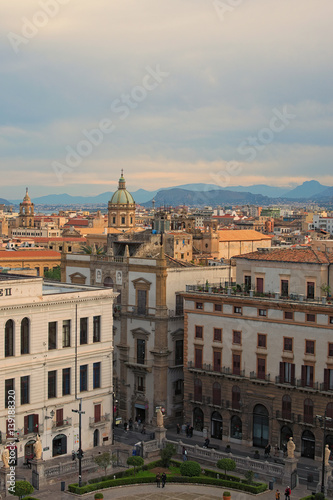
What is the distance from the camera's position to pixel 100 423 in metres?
61.0

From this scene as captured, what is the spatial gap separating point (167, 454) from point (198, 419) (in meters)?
12.0

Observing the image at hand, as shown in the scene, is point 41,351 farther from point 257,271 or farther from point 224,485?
point 257,271

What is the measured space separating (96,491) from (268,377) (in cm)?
1807

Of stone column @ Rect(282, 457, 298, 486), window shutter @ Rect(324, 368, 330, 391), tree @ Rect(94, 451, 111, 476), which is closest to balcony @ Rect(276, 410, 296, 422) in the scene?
window shutter @ Rect(324, 368, 330, 391)

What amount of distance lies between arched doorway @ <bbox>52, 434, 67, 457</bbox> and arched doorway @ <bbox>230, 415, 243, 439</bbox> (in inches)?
585

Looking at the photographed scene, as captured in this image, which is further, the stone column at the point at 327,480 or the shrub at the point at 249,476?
the shrub at the point at 249,476

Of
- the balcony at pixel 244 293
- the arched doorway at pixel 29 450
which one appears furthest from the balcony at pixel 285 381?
the arched doorway at pixel 29 450

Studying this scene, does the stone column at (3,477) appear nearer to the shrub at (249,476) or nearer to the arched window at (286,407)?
the shrub at (249,476)

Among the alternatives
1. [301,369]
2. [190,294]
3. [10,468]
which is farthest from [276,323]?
[10,468]

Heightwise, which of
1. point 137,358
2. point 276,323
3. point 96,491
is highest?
point 276,323

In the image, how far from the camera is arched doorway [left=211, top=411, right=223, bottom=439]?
65.8 meters

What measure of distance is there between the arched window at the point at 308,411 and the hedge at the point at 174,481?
891 cm

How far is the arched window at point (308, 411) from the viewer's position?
59059mm

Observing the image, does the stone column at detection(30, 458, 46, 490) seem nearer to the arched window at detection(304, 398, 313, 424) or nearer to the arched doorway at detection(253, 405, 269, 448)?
the arched doorway at detection(253, 405, 269, 448)
